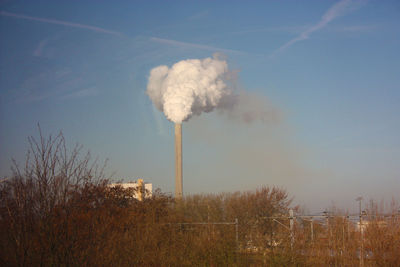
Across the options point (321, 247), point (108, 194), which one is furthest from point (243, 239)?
point (108, 194)

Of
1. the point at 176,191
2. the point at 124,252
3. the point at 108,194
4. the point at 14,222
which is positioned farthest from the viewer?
the point at 176,191

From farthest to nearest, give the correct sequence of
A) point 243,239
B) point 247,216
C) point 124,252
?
point 247,216
point 243,239
point 124,252

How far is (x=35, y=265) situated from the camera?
5.59m

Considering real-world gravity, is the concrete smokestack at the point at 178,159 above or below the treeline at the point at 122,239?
above

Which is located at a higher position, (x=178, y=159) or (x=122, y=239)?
(x=178, y=159)

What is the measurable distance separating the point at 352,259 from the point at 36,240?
20.1ft

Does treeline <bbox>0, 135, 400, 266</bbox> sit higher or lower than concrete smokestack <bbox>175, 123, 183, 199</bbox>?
lower

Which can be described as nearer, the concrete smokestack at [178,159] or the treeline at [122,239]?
the treeline at [122,239]

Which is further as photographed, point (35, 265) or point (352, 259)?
point (352, 259)

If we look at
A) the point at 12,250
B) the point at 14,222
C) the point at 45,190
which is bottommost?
the point at 12,250

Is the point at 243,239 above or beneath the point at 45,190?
beneath

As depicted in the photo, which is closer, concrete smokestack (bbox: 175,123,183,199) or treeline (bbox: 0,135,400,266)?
treeline (bbox: 0,135,400,266)

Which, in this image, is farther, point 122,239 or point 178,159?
point 178,159

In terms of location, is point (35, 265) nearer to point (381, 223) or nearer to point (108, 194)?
point (381, 223)
